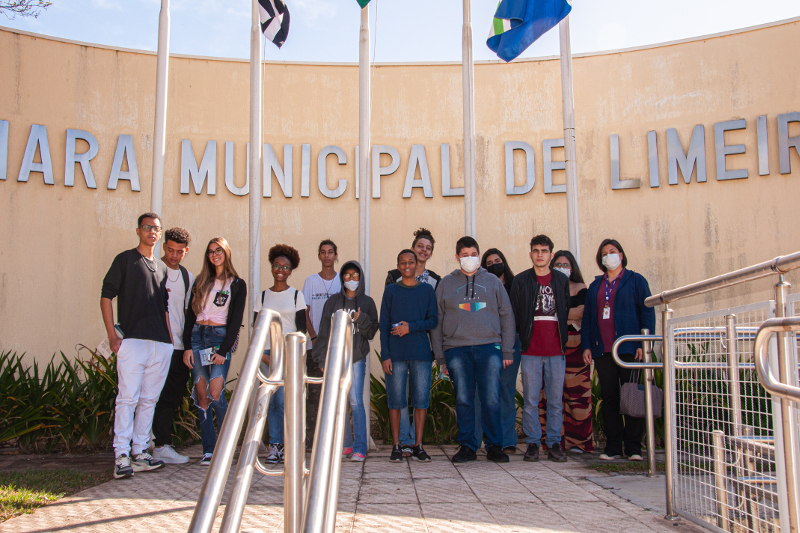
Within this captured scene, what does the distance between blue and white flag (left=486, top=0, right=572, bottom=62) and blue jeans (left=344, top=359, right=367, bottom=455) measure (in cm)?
354

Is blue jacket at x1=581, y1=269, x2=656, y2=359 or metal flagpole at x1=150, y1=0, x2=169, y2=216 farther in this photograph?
metal flagpole at x1=150, y1=0, x2=169, y2=216

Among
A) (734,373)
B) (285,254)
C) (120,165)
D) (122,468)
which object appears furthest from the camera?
(120,165)

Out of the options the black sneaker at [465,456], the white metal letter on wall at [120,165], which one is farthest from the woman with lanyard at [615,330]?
the white metal letter on wall at [120,165]

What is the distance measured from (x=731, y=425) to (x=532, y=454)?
2.19 metres

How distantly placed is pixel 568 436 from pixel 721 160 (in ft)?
14.9

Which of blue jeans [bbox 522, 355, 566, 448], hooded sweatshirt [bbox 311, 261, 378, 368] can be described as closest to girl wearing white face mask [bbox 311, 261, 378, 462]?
hooded sweatshirt [bbox 311, 261, 378, 368]

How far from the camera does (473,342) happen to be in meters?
5.18

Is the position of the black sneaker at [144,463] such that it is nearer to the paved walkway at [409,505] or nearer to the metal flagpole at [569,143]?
the paved walkway at [409,505]

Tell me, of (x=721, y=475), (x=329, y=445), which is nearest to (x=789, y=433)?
(x=721, y=475)

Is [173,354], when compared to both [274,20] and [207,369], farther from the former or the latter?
[274,20]

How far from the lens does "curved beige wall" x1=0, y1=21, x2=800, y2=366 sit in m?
7.91

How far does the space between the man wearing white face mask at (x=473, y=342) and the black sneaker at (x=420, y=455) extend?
0.22m

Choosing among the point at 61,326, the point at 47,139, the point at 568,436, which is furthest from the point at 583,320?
the point at 47,139

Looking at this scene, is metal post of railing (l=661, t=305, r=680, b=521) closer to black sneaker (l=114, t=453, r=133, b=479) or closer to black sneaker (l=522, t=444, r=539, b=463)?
black sneaker (l=522, t=444, r=539, b=463)
